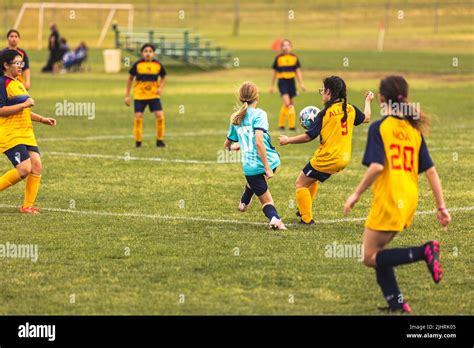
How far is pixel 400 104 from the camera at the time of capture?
8344 millimetres

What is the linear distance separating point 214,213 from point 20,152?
2.74 m

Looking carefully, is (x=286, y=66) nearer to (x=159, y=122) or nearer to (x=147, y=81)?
(x=147, y=81)

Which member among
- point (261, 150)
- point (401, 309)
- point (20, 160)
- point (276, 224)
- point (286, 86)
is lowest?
point (401, 309)

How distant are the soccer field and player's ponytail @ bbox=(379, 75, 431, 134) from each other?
1.67m

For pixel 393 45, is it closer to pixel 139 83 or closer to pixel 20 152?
pixel 139 83

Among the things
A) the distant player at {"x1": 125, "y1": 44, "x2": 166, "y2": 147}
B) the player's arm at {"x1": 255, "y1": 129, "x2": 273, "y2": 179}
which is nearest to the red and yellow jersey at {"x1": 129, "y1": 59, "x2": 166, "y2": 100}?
the distant player at {"x1": 125, "y1": 44, "x2": 166, "y2": 147}

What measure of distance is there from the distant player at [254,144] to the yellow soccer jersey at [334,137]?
0.61 metres

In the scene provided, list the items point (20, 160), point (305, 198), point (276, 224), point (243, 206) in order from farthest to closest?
point (243, 206)
point (20, 160)
point (305, 198)
point (276, 224)

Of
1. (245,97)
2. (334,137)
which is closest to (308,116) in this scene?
(334,137)

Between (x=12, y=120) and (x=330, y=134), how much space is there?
14.0 ft

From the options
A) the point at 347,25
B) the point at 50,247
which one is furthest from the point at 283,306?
the point at 347,25

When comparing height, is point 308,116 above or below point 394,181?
above

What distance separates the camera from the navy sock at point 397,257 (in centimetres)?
833

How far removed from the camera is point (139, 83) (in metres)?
21.1
